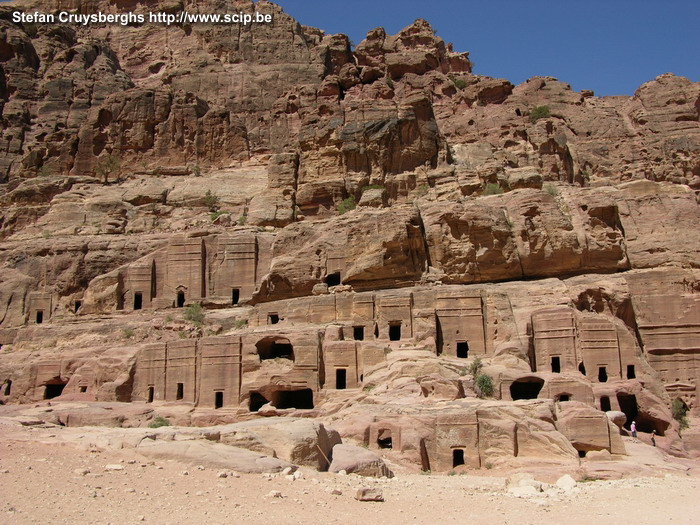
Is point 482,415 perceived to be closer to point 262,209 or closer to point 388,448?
point 388,448

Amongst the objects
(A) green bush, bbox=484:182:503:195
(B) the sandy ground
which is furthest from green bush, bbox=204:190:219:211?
(B) the sandy ground

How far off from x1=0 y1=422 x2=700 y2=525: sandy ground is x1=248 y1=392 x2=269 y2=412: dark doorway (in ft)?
50.8

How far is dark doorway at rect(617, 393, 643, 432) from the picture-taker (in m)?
39.7

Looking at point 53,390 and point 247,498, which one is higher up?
point 53,390

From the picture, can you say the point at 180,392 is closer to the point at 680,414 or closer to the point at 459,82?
the point at 680,414

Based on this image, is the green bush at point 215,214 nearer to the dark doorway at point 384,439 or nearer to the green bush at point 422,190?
the green bush at point 422,190

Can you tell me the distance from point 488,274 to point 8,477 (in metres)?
33.7

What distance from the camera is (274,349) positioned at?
44.0 metres

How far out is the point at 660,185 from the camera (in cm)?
4928

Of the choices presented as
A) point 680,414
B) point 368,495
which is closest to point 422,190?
point 680,414

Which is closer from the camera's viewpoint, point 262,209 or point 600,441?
point 600,441

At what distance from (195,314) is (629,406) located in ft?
83.5

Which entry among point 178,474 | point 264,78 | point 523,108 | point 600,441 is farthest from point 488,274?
point 264,78

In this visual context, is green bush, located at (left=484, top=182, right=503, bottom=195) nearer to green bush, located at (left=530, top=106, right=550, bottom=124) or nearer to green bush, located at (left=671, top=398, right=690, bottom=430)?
green bush, located at (left=530, top=106, right=550, bottom=124)
